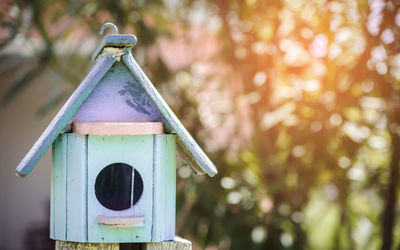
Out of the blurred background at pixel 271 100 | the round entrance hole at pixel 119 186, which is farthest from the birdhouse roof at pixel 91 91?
the blurred background at pixel 271 100

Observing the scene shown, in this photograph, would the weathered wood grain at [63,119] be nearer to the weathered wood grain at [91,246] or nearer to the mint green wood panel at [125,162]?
the mint green wood panel at [125,162]

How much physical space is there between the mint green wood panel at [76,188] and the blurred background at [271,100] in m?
2.43

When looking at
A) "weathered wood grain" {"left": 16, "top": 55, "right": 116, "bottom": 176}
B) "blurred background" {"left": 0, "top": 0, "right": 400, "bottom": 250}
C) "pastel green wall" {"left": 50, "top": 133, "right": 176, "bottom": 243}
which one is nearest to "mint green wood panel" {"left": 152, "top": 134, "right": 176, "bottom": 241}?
"pastel green wall" {"left": 50, "top": 133, "right": 176, "bottom": 243}

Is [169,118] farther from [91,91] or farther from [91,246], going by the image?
[91,246]

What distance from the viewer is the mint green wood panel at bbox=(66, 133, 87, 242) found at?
1.64m

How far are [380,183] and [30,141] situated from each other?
4065mm

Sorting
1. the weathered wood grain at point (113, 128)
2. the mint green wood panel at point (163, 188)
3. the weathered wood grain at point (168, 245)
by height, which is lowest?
the weathered wood grain at point (168, 245)

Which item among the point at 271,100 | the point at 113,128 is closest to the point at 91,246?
the point at 113,128

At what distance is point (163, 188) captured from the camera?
1711 mm

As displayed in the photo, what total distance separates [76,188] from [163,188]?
243mm

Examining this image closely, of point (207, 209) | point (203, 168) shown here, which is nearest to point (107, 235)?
point (203, 168)

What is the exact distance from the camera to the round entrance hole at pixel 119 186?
1731mm

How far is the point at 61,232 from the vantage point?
167cm

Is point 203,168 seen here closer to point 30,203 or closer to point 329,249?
point 329,249
